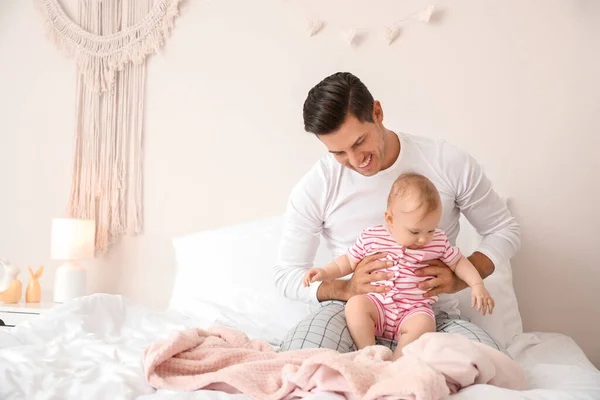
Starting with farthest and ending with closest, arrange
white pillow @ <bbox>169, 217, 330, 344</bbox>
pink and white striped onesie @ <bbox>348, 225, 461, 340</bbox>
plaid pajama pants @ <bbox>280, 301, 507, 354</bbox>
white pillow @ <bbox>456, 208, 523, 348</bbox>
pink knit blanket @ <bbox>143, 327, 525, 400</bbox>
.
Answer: white pillow @ <bbox>169, 217, 330, 344</bbox>
white pillow @ <bbox>456, 208, 523, 348</bbox>
pink and white striped onesie @ <bbox>348, 225, 461, 340</bbox>
plaid pajama pants @ <bbox>280, 301, 507, 354</bbox>
pink knit blanket @ <bbox>143, 327, 525, 400</bbox>

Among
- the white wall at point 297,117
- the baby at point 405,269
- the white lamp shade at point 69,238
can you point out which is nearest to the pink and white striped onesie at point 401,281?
the baby at point 405,269

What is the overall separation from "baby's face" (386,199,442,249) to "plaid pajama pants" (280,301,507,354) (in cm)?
23

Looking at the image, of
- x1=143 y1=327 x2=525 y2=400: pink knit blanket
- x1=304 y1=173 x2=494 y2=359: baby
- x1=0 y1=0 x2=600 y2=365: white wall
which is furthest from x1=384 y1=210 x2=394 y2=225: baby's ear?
x1=0 y1=0 x2=600 y2=365: white wall

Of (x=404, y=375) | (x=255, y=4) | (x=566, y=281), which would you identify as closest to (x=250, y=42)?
(x=255, y=4)

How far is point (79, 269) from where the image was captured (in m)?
2.71

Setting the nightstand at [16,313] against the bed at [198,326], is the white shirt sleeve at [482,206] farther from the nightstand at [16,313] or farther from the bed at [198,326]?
the nightstand at [16,313]

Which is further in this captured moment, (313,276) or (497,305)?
(497,305)

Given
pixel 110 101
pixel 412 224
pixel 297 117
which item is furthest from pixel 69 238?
pixel 412 224

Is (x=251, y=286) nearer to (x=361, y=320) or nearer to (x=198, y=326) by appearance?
(x=198, y=326)

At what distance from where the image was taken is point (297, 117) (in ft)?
8.64

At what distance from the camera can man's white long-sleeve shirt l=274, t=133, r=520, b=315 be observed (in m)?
1.80

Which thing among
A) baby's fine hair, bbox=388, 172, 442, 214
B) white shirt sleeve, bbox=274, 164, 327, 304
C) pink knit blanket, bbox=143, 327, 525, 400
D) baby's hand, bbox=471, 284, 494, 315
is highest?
baby's fine hair, bbox=388, 172, 442, 214

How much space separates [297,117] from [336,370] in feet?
5.42

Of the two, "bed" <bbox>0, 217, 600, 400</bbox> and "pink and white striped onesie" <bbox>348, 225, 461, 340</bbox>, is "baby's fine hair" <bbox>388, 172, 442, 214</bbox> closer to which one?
"pink and white striped onesie" <bbox>348, 225, 461, 340</bbox>
